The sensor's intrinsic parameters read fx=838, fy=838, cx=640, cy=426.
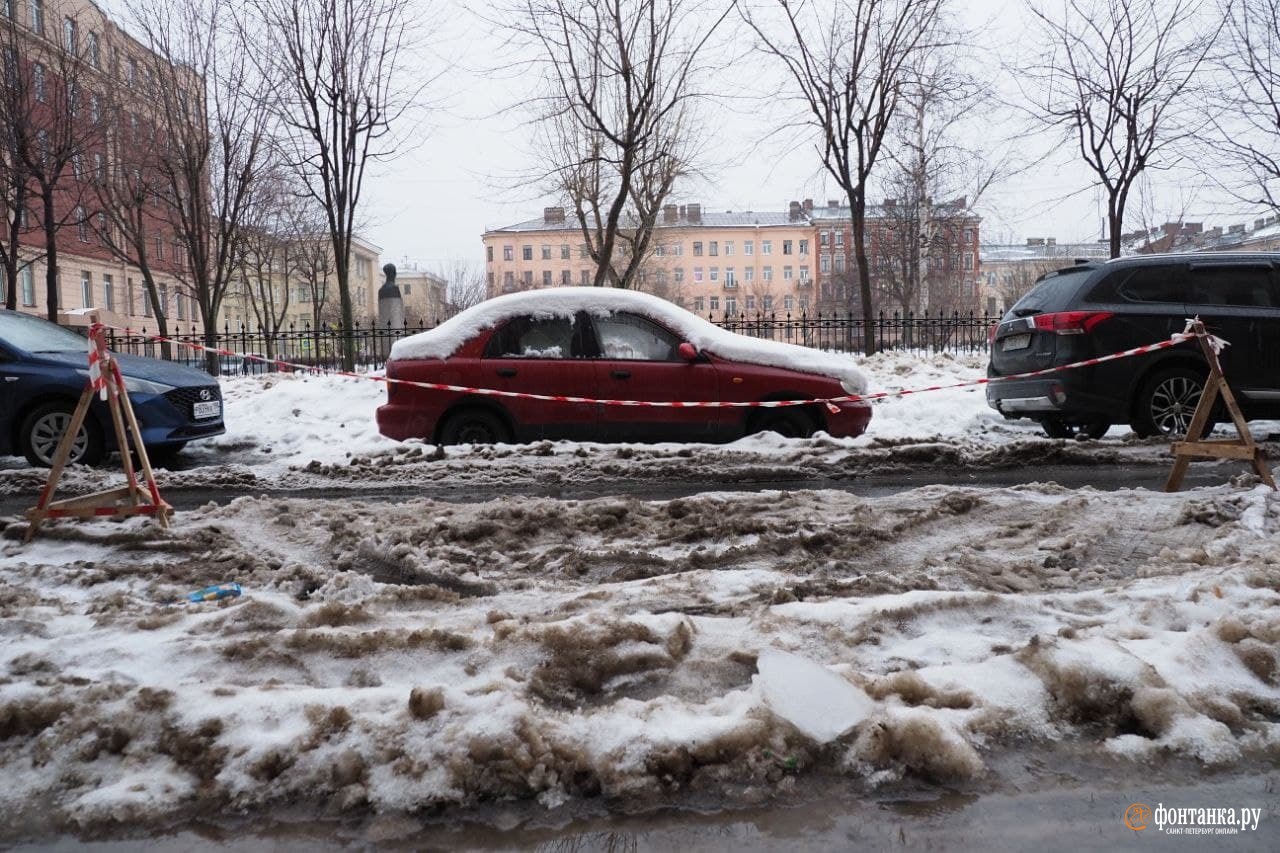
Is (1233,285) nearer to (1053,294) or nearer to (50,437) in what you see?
(1053,294)

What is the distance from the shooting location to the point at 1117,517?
492 cm

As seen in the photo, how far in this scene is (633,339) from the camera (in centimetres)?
823

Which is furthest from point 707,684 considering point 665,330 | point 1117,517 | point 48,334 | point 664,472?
point 48,334

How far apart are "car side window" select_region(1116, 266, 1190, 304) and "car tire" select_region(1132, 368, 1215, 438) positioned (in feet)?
2.60

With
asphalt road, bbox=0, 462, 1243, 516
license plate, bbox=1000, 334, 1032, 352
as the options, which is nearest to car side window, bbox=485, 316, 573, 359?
asphalt road, bbox=0, 462, 1243, 516

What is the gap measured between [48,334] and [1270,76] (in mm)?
19703

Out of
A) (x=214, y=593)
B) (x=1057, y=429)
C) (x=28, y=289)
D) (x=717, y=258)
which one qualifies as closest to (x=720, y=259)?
(x=717, y=258)

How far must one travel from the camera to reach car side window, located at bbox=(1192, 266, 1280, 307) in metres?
8.60

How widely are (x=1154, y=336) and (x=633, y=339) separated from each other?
527cm

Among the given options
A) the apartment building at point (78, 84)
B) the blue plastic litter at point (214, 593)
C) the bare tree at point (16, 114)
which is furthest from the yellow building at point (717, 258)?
the blue plastic litter at point (214, 593)

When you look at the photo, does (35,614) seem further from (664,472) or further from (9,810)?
(664,472)

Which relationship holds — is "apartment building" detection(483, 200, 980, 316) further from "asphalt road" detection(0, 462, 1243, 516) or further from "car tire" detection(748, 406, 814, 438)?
"asphalt road" detection(0, 462, 1243, 516)

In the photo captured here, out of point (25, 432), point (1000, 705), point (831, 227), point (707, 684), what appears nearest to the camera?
point (1000, 705)

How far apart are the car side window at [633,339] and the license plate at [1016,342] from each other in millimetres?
3842
